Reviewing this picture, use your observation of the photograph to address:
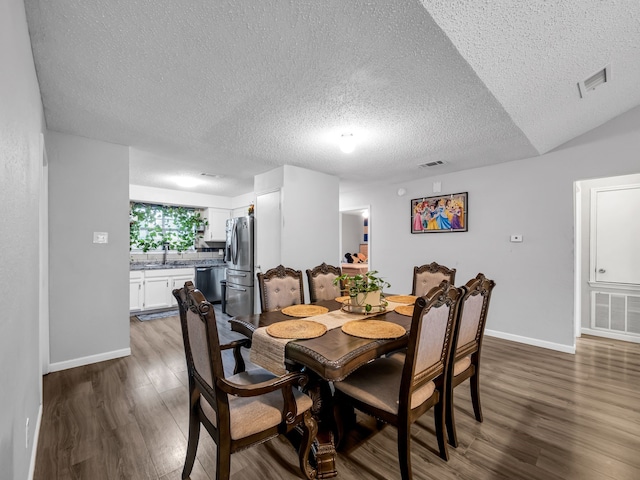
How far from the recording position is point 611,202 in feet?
12.2

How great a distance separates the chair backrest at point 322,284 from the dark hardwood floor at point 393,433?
4.12ft

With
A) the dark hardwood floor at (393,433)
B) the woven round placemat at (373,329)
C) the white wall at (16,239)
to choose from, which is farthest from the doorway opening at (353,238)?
the white wall at (16,239)

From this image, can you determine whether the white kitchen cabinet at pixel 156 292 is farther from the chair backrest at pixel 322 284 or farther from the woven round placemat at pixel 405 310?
the woven round placemat at pixel 405 310

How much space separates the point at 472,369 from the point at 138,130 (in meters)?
3.44

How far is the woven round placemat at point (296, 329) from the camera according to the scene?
5.56 feet

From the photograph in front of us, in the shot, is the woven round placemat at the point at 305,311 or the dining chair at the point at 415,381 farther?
the woven round placemat at the point at 305,311

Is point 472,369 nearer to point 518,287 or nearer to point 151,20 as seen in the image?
point 518,287

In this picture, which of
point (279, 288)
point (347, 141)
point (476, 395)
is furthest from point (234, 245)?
point (476, 395)

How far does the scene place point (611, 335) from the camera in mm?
3742

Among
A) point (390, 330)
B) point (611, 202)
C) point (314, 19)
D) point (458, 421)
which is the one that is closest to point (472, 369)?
point (458, 421)

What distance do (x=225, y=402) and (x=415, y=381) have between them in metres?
0.89

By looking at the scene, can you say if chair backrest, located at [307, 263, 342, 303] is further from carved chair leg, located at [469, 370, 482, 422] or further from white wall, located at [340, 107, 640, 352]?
white wall, located at [340, 107, 640, 352]

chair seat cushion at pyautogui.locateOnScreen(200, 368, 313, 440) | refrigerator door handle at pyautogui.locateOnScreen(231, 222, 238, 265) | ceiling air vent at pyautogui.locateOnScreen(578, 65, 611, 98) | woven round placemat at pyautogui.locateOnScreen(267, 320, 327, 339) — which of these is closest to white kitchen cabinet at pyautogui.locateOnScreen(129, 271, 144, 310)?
refrigerator door handle at pyautogui.locateOnScreen(231, 222, 238, 265)

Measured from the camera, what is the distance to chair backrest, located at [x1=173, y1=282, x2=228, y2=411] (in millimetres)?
1203
